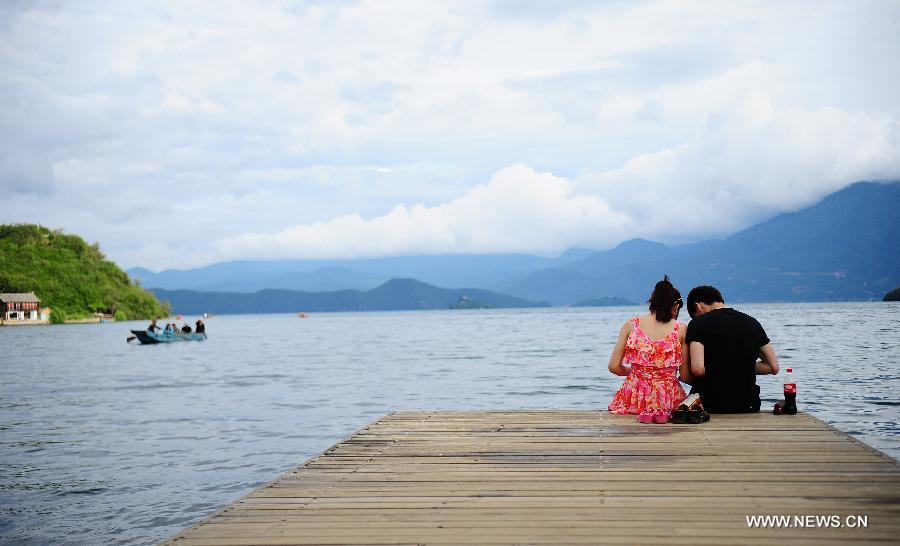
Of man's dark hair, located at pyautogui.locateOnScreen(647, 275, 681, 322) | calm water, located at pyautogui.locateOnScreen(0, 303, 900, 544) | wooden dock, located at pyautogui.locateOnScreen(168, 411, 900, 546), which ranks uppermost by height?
man's dark hair, located at pyautogui.locateOnScreen(647, 275, 681, 322)

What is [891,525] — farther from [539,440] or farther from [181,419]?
[181,419]

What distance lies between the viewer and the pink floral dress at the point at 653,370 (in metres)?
11.0

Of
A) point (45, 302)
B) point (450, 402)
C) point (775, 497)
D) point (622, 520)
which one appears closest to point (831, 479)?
point (775, 497)

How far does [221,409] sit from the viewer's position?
26.9 m

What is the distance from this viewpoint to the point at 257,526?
646cm

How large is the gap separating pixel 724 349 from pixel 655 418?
140 centimetres

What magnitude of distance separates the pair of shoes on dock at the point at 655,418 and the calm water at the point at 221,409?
6.86 metres

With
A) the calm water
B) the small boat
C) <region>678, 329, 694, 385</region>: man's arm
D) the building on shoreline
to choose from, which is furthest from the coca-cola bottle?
the building on shoreline

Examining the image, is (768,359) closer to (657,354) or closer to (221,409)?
(657,354)

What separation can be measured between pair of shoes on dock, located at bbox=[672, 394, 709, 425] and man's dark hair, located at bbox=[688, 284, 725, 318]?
1.43 m

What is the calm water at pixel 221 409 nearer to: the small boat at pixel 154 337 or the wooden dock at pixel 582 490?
the wooden dock at pixel 582 490

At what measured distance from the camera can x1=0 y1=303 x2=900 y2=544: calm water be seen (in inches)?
532

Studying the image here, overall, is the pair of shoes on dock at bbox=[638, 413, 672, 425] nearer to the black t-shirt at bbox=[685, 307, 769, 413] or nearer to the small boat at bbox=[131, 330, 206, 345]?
the black t-shirt at bbox=[685, 307, 769, 413]

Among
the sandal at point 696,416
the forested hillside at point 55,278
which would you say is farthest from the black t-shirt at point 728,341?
the forested hillside at point 55,278
